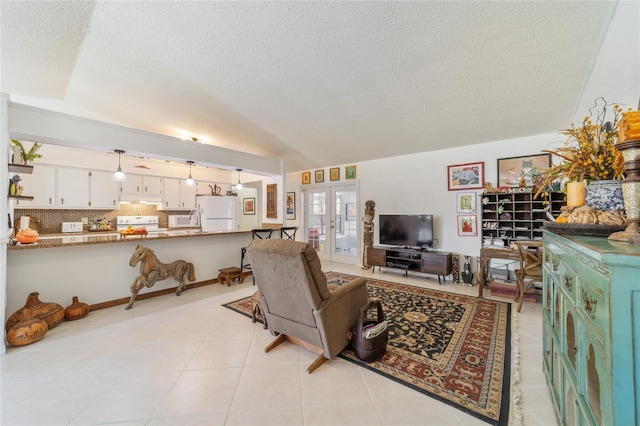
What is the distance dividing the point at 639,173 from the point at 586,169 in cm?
55

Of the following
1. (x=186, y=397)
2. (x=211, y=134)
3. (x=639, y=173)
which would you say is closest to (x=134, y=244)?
(x=211, y=134)

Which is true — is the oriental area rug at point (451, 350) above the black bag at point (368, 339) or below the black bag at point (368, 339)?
below

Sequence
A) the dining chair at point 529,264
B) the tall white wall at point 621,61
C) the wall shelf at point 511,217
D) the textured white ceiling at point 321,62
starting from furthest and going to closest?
the wall shelf at point 511,217 → the dining chair at point 529,264 → the textured white ceiling at point 321,62 → the tall white wall at point 621,61

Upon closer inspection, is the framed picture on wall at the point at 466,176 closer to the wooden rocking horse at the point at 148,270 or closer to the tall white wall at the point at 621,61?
the tall white wall at the point at 621,61

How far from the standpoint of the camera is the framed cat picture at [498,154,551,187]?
146 inches

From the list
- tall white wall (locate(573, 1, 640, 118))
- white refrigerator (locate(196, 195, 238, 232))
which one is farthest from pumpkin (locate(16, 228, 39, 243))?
tall white wall (locate(573, 1, 640, 118))

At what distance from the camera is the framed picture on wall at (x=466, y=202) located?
13.9ft

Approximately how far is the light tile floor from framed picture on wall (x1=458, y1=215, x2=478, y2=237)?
71.9 inches

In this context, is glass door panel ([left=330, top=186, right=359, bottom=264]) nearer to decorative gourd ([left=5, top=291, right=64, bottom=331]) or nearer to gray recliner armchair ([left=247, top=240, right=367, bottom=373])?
gray recliner armchair ([left=247, top=240, right=367, bottom=373])

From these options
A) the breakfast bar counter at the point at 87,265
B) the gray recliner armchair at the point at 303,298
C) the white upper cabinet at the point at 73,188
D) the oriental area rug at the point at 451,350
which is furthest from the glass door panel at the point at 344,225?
the white upper cabinet at the point at 73,188

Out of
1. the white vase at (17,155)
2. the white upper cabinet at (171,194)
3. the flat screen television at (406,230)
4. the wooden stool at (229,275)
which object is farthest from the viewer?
the white upper cabinet at (171,194)

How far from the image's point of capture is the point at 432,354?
217 centimetres

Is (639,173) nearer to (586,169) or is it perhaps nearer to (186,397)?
(586,169)

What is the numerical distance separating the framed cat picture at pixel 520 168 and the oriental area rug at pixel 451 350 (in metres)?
1.92
